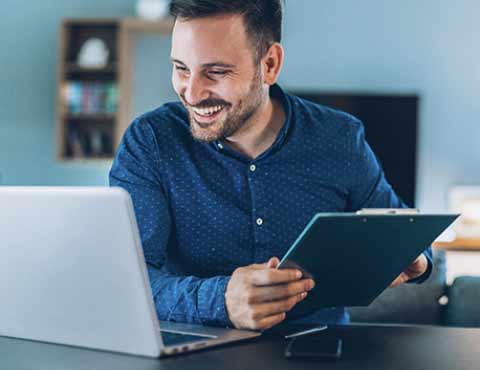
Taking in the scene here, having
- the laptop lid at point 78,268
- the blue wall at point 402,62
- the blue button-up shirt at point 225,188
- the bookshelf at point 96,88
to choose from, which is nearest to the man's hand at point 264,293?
the laptop lid at point 78,268

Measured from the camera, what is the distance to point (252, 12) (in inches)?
69.8

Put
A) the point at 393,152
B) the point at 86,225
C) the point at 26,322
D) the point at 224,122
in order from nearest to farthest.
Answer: the point at 86,225 → the point at 26,322 → the point at 224,122 → the point at 393,152

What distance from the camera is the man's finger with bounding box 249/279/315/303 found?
1.31m

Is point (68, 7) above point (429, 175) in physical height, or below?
above

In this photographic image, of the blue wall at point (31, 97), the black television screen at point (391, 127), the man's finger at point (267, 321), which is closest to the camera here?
the man's finger at point (267, 321)

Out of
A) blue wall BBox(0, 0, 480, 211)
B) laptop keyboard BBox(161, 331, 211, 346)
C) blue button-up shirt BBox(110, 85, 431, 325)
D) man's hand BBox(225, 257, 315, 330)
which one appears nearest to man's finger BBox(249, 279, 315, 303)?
man's hand BBox(225, 257, 315, 330)

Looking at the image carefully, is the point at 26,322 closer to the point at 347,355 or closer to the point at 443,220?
the point at 347,355

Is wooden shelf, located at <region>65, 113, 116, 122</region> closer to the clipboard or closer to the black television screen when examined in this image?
the black television screen

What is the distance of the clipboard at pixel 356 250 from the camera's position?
121cm

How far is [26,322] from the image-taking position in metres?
1.29

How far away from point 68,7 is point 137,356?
470 cm

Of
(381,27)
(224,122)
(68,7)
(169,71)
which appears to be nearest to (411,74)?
(381,27)

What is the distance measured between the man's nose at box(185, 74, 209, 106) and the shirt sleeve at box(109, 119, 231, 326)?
15 cm

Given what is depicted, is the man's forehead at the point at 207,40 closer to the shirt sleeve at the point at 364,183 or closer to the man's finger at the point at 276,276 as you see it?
the shirt sleeve at the point at 364,183
